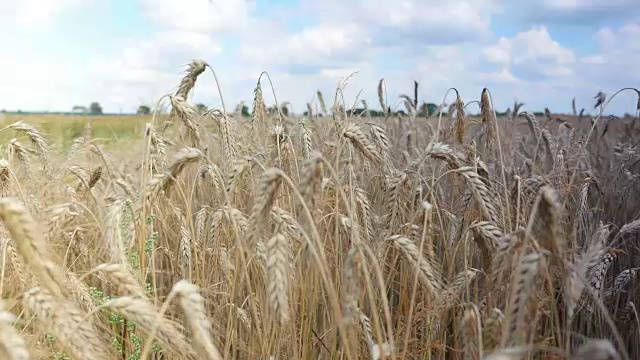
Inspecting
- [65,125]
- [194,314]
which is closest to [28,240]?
[194,314]

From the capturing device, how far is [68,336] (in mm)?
1579

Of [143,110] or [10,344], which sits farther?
[143,110]

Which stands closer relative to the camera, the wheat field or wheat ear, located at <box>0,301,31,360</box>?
wheat ear, located at <box>0,301,31,360</box>

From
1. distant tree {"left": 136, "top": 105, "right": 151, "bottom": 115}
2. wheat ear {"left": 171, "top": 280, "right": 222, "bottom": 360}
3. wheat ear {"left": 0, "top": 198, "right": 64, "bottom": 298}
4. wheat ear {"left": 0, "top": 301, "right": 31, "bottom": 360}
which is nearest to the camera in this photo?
wheat ear {"left": 0, "top": 301, "right": 31, "bottom": 360}

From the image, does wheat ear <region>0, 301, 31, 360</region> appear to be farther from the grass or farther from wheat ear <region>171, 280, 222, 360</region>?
the grass

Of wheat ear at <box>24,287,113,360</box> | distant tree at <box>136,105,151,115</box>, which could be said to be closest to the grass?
distant tree at <box>136,105,151,115</box>

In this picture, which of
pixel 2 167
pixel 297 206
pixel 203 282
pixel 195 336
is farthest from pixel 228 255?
pixel 195 336

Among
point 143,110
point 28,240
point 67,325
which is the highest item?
point 143,110

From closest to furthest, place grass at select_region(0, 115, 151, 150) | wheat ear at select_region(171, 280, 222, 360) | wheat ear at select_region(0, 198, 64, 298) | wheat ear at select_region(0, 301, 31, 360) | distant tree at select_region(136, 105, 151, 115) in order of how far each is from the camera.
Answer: wheat ear at select_region(0, 301, 31, 360)
wheat ear at select_region(171, 280, 222, 360)
wheat ear at select_region(0, 198, 64, 298)
grass at select_region(0, 115, 151, 150)
distant tree at select_region(136, 105, 151, 115)

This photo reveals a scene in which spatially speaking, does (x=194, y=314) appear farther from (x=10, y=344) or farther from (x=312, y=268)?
(x=312, y=268)

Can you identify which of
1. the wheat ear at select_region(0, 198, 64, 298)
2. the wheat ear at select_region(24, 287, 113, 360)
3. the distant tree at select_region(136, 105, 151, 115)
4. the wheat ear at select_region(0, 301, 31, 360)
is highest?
the distant tree at select_region(136, 105, 151, 115)

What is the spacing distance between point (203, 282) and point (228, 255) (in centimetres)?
22

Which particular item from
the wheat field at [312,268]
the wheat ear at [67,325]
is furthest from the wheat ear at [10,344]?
the wheat ear at [67,325]

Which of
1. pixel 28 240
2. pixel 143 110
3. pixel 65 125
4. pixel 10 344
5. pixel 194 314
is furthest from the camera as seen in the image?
pixel 65 125
